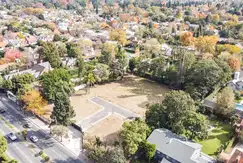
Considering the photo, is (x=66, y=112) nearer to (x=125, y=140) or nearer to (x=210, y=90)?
(x=125, y=140)

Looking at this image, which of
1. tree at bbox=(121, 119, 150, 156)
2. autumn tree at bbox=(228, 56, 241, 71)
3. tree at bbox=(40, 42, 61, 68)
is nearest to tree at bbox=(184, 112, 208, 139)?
tree at bbox=(121, 119, 150, 156)

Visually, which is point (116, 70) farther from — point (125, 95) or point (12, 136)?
point (12, 136)

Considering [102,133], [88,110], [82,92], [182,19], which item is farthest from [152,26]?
[102,133]

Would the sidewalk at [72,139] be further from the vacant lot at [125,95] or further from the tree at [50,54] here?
the tree at [50,54]

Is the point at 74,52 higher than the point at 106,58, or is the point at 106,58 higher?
the point at 106,58

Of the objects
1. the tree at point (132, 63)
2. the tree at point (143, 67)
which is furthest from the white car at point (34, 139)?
the tree at point (132, 63)

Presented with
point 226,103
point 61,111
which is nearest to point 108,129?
point 61,111
